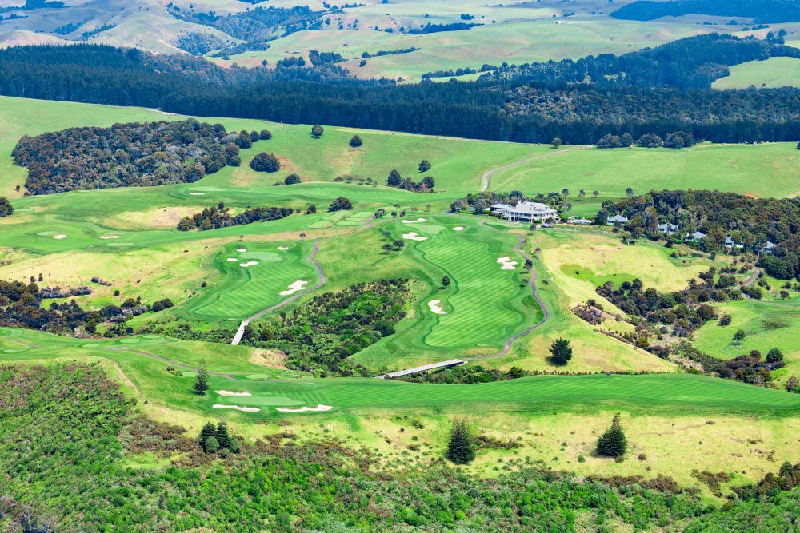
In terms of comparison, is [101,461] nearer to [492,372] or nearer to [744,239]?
[492,372]

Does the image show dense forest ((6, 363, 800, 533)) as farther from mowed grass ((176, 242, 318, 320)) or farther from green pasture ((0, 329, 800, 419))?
mowed grass ((176, 242, 318, 320))

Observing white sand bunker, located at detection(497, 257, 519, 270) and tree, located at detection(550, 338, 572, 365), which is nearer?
tree, located at detection(550, 338, 572, 365)

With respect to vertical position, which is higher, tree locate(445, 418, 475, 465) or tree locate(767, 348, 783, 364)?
tree locate(445, 418, 475, 465)

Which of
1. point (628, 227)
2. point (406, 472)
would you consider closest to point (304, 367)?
point (406, 472)

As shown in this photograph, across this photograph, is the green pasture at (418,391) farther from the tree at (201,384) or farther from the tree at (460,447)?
the tree at (460,447)

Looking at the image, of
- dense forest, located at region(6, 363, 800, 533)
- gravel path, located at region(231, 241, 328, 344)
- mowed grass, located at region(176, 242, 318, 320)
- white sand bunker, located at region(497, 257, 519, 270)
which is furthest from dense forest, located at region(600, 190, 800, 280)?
dense forest, located at region(6, 363, 800, 533)

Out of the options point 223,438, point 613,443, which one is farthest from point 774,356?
point 223,438
